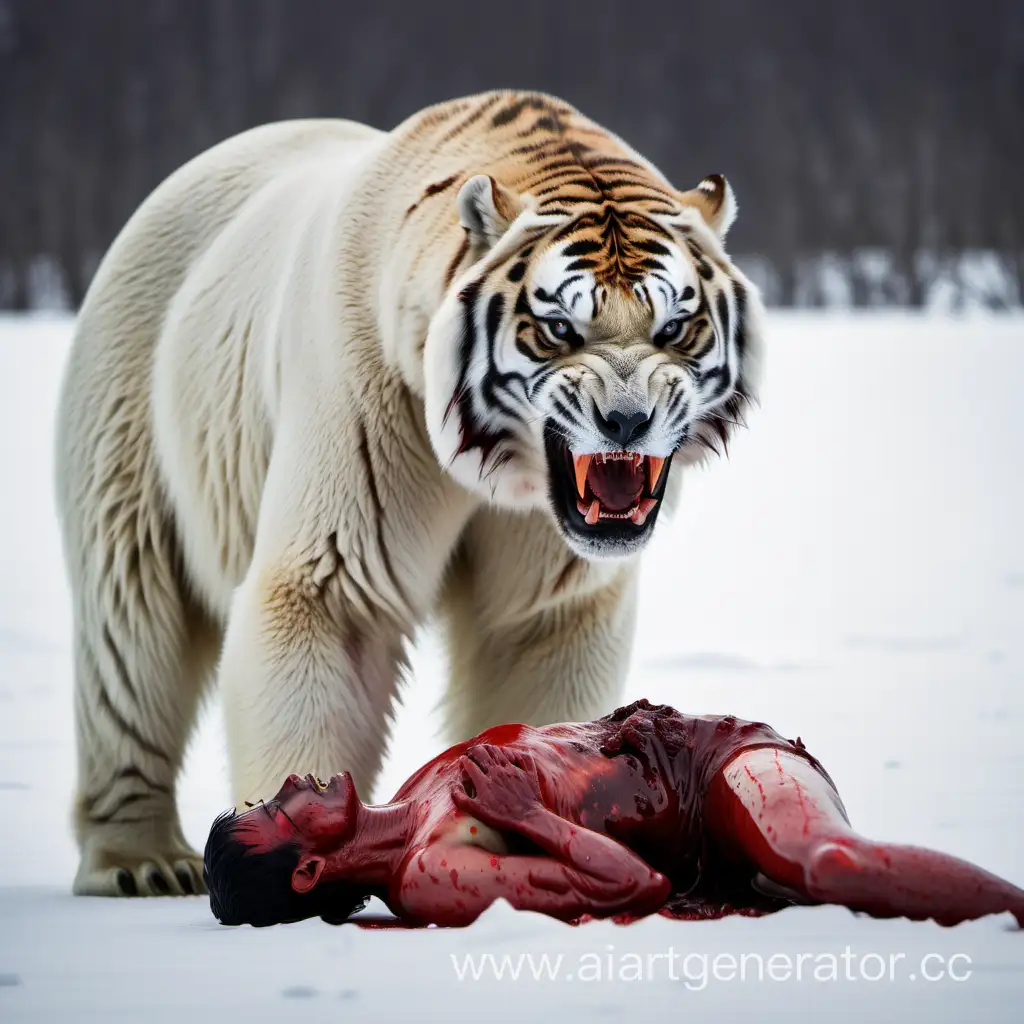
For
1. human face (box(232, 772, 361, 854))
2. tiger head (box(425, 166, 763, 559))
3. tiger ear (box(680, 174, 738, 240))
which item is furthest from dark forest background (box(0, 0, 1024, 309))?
human face (box(232, 772, 361, 854))

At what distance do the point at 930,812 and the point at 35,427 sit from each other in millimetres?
7531

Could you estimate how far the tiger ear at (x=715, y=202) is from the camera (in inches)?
143

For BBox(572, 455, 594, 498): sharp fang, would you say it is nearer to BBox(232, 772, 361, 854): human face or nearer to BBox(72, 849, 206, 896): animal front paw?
BBox(232, 772, 361, 854): human face

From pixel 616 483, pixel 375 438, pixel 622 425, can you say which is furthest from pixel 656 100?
pixel 622 425

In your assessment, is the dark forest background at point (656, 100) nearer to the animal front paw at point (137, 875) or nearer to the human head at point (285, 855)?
the animal front paw at point (137, 875)

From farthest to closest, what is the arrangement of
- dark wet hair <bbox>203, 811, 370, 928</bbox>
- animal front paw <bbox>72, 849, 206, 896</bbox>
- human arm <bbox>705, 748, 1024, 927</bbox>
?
animal front paw <bbox>72, 849, 206, 896</bbox>, dark wet hair <bbox>203, 811, 370, 928</bbox>, human arm <bbox>705, 748, 1024, 927</bbox>

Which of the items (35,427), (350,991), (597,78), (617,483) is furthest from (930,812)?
(597,78)

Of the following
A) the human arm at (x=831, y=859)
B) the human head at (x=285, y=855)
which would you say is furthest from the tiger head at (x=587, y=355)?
the human head at (x=285, y=855)

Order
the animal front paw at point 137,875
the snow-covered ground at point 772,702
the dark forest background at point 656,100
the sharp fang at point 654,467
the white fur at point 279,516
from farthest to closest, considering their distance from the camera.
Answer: the dark forest background at point 656,100 → the animal front paw at point 137,875 → the white fur at point 279,516 → the sharp fang at point 654,467 → the snow-covered ground at point 772,702

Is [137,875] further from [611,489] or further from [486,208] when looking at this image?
[486,208]

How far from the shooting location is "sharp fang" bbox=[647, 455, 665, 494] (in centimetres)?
327

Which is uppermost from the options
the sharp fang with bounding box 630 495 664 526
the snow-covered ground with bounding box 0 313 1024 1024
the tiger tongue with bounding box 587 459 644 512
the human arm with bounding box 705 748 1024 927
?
the tiger tongue with bounding box 587 459 644 512

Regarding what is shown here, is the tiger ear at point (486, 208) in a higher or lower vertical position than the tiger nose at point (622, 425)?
higher

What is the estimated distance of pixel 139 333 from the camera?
14.6ft
